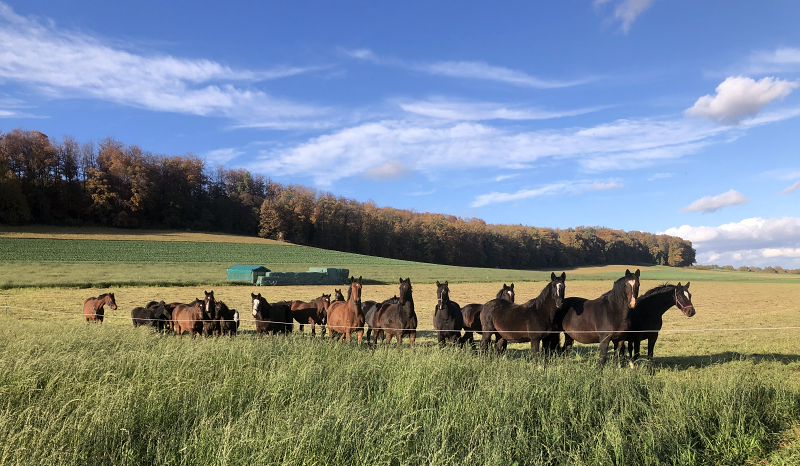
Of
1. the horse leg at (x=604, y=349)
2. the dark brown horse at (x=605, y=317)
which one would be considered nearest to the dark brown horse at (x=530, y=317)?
the dark brown horse at (x=605, y=317)

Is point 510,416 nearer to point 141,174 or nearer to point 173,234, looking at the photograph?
point 173,234

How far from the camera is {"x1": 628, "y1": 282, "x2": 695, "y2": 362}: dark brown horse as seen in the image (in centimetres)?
858

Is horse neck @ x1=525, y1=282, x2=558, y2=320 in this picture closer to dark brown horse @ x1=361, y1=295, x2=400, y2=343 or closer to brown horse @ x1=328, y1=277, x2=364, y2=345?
dark brown horse @ x1=361, y1=295, x2=400, y2=343

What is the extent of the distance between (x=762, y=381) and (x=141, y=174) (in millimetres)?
76442

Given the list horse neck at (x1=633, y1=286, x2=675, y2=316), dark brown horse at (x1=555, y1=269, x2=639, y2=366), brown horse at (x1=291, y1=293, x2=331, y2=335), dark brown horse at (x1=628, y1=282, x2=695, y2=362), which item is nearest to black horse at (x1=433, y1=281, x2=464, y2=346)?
dark brown horse at (x1=555, y1=269, x2=639, y2=366)

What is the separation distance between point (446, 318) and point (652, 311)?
447 centimetres

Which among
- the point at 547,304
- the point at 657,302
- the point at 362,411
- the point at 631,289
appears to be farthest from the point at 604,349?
the point at 362,411

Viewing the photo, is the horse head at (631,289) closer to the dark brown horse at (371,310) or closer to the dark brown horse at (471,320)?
the dark brown horse at (471,320)

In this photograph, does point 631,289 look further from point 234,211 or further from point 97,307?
point 234,211

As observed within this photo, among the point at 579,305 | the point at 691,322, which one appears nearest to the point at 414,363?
the point at 579,305

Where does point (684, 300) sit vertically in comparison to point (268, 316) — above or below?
above

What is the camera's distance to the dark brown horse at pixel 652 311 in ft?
28.1

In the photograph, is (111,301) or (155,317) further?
(111,301)

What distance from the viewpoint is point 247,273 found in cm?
3712
